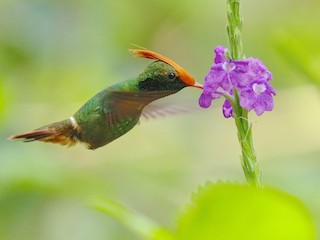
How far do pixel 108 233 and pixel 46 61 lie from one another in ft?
3.44

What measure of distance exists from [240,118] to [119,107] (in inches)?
14.1

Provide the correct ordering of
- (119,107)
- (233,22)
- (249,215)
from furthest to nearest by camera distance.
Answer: (119,107), (233,22), (249,215)

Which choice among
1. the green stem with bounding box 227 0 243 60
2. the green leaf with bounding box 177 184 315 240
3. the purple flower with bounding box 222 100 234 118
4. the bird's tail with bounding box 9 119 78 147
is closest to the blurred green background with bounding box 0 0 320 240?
the bird's tail with bounding box 9 119 78 147

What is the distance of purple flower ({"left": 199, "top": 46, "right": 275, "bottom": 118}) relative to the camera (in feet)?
3.75

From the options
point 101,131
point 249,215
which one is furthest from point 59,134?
point 249,215

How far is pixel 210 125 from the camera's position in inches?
152

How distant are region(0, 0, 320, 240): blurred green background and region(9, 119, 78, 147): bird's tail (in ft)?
2.40

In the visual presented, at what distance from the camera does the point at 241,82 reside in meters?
1.18

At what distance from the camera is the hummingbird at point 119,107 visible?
130 centimetres

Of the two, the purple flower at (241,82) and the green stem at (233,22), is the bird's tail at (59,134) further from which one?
the green stem at (233,22)

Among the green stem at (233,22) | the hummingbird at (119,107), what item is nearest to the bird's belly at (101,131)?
the hummingbird at (119,107)

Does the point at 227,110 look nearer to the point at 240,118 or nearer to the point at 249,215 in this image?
the point at 240,118

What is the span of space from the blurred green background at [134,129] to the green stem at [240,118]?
103cm

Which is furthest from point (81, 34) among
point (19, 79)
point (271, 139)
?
point (271, 139)
